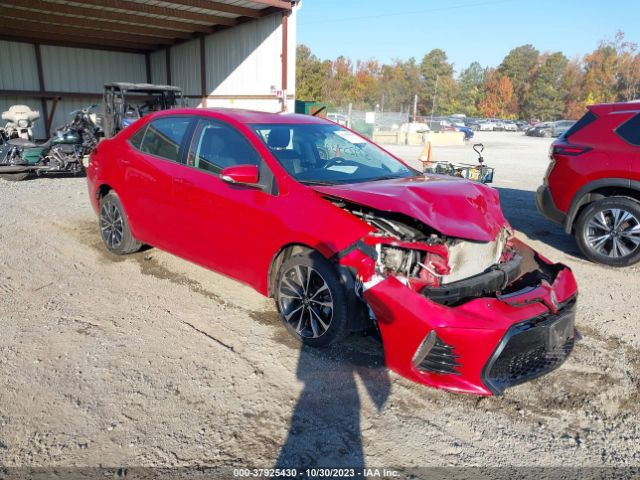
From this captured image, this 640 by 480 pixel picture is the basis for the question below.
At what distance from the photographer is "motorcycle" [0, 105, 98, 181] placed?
10.9 metres

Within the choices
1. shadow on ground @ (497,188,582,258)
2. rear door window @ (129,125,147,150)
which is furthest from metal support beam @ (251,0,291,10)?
rear door window @ (129,125,147,150)

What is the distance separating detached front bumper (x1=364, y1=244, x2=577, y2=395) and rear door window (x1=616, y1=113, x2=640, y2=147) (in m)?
3.37

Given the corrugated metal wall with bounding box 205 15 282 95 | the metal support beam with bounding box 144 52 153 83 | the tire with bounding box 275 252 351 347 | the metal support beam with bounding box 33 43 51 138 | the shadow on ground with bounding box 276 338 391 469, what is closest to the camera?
the shadow on ground with bounding box 276 338 391 469

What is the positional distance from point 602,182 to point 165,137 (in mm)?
4729

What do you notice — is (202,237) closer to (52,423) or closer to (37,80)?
(52,423)

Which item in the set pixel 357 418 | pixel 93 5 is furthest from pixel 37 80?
pixel 357 418

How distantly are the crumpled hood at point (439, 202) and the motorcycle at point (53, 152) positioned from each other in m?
9.69

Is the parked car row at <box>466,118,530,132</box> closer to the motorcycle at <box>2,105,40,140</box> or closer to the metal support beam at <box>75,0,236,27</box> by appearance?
the metal support beam at <box>75,0,236,27</box>

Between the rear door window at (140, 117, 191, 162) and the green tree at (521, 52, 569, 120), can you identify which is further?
the green tree at (521, 52, 569, 120)

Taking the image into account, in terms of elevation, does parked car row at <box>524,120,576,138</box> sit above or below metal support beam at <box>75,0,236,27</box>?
below

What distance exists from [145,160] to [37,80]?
20.6 m

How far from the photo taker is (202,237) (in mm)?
4336

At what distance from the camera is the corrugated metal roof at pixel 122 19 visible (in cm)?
1566

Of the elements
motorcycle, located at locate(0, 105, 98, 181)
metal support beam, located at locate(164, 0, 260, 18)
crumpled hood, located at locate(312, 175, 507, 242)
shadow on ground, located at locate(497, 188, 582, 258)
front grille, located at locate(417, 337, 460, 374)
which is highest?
metal support beam, located at locate(164, 0, 260, 18)
